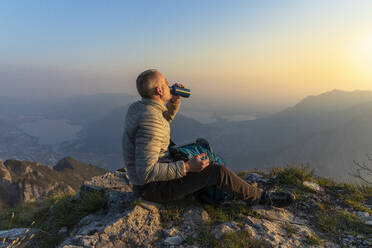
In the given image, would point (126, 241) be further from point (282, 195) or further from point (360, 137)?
point (360, 137)

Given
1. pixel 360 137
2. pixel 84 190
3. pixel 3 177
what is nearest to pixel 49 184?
pixel 3 177

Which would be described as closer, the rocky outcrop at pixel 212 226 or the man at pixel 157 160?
the man at pixel 157 160

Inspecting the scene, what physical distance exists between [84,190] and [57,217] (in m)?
0.95

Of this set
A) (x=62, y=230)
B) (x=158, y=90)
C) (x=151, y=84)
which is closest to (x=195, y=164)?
(x=158, y=90)

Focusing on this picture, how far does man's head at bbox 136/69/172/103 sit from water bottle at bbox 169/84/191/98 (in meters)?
0.69

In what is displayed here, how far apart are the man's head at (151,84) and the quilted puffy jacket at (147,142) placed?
0.38 feet

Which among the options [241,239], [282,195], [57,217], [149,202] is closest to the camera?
[241,239]

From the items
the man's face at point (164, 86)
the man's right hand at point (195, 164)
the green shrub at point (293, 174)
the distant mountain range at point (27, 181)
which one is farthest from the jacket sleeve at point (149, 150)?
the distant mountain range at point (27, 181)

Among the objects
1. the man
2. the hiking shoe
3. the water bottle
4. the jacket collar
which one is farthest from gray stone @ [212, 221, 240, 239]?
the water bottle

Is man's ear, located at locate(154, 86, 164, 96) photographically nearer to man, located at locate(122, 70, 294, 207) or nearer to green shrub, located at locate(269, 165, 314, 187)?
man, located at locate(122, 70, 294, 207)

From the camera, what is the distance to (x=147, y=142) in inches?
128

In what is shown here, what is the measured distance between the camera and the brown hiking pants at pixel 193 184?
3844 mm

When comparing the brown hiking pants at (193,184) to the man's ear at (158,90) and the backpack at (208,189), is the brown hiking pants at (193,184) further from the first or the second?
the man's ear at (158,90)

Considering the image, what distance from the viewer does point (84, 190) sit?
5.89m
